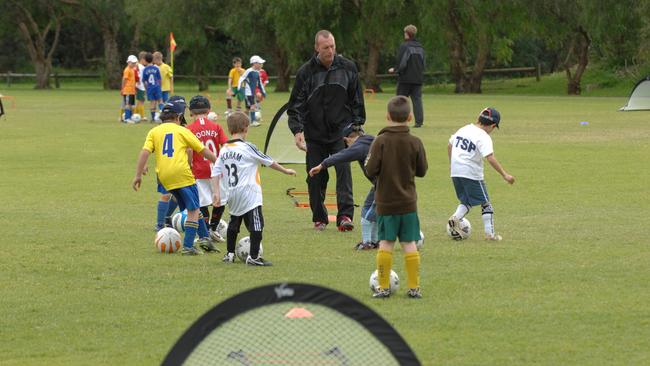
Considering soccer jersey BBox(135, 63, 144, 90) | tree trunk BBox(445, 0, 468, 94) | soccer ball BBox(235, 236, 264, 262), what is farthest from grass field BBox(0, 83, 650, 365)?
tree trunk BBox(445, 0, 468, 94)

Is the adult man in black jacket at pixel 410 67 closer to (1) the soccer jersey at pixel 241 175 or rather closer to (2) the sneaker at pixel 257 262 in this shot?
(1) the soccer jersey at pixel 241 175

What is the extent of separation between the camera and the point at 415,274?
360 inches

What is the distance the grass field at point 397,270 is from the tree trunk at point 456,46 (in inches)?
1341

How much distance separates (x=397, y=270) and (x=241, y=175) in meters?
1.70

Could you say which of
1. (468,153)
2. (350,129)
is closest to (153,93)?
(350,129)

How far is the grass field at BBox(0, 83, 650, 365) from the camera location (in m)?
7.77

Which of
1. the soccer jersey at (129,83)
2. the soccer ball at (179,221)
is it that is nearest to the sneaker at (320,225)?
the soccer ball at (179,221)

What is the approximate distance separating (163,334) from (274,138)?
1366 cm

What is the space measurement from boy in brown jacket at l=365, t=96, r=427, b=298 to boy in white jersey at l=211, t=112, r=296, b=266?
186cm

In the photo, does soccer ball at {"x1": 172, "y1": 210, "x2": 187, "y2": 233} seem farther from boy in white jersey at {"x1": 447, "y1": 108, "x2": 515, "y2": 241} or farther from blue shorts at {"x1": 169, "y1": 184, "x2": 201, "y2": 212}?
boy in white jersey at {"x1": 447, "y1": 108, "x2": 515, "y2": 241}

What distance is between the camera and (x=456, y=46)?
56.6 metres

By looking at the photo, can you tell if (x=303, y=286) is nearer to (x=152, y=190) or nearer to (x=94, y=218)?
(x=94, y=218)

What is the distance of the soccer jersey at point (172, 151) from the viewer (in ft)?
38.1

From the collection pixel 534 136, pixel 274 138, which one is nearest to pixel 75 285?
pixel 274 138
